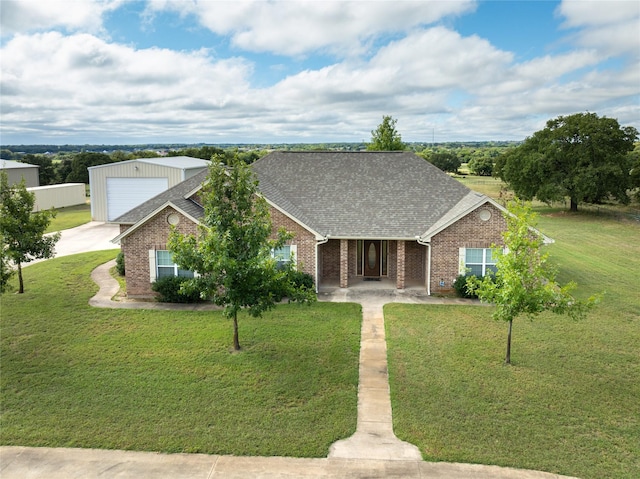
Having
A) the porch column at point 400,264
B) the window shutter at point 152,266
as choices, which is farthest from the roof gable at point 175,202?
the porch column at point 400,264

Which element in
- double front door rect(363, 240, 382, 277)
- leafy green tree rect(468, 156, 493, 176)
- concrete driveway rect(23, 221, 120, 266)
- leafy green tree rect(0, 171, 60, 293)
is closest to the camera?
leafy green tree rect(0, 171, 60, 293)

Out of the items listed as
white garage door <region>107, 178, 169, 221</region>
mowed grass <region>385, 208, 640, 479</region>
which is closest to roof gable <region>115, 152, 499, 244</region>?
mowed grass <region>385, 208, 640, 479</region>

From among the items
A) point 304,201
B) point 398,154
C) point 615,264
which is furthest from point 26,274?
point 615,264

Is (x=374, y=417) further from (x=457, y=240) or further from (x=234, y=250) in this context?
(x=457, y=240)

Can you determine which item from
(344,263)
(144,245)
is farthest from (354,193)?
(144,245)

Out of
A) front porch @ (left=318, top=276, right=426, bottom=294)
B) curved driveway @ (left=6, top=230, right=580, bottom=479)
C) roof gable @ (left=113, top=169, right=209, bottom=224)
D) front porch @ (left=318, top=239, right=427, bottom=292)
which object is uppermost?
roof gable @ (left=113, top=169, right=209, bottom=224)

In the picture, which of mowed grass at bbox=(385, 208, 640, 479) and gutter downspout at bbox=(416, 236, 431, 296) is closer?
Answer: mowed grass at bbox=(385, 208, 640, 479)

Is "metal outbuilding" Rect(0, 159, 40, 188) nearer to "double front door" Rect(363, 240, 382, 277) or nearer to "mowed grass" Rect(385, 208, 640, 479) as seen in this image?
"double front door" Rect(363, 240, 382, 277)
